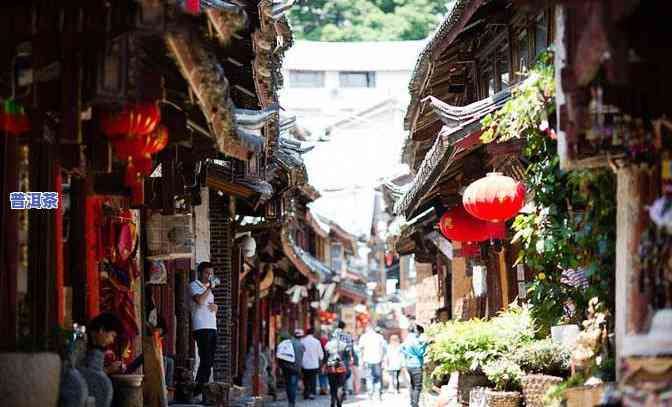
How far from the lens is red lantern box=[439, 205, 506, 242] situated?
2255cm

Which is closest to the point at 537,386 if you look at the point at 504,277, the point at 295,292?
the point at 504,277

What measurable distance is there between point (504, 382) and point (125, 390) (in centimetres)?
516

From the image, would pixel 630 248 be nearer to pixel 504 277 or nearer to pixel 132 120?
pixel 132 120

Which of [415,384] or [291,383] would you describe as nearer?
[415,384]

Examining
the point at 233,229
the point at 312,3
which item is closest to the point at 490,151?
the point at 233,229

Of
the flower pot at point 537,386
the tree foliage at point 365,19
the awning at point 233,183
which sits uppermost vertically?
the tree foliage at point 365,19

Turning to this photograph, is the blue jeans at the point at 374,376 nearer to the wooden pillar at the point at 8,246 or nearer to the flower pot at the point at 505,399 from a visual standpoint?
the flower pot at the point at 505,399

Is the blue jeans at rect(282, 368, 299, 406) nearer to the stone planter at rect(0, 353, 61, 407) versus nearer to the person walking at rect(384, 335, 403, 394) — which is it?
the person walking at rect(384, 335, 403, 394)

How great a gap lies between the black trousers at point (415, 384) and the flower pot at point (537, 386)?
975 cm

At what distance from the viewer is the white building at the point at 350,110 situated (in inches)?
2596

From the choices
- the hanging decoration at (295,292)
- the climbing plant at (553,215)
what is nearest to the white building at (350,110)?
the hanging decoration at (295,292)

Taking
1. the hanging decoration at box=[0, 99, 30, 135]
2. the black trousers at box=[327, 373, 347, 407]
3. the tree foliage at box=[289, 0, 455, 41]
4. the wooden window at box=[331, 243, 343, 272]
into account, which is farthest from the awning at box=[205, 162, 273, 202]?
the tree foliage at box=[289, 0, 455, 41]

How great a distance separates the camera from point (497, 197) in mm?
17547

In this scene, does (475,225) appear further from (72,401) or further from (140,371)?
(72,401)
